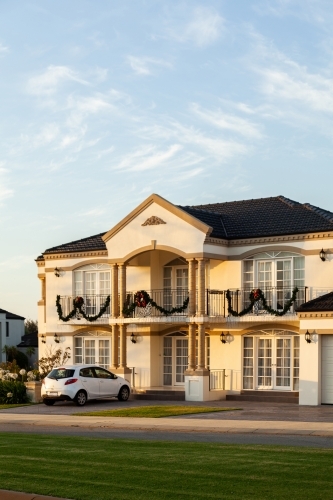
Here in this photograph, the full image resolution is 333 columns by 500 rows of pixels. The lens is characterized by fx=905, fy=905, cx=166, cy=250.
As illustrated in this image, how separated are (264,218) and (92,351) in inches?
391

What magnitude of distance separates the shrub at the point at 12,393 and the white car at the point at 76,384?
65.9 inches

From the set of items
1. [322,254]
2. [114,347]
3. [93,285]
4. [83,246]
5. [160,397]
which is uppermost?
[83,246]

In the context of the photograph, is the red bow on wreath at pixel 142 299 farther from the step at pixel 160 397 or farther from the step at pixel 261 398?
the step at pixel 261 398

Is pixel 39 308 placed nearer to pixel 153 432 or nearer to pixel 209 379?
pixel 209 379

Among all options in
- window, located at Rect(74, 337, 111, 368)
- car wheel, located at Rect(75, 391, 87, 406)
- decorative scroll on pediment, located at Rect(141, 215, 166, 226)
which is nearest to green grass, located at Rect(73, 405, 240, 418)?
car wheel, located at Rect(75, 391, 87, 406)

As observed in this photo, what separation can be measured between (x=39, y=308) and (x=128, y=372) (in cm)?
869

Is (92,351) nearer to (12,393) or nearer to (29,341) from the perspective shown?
(12,393)

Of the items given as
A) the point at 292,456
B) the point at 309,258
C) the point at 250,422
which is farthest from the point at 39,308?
the point at 292,456

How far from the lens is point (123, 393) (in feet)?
114

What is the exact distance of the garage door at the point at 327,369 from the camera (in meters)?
31.7

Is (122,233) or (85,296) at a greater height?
(122,233)

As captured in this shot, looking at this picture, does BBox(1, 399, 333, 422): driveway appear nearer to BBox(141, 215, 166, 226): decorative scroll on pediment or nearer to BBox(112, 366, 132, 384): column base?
BBox(112, 366, 132, 384): column base

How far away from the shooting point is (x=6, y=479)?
43.4ft

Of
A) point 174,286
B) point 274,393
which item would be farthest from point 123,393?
point 274,393
